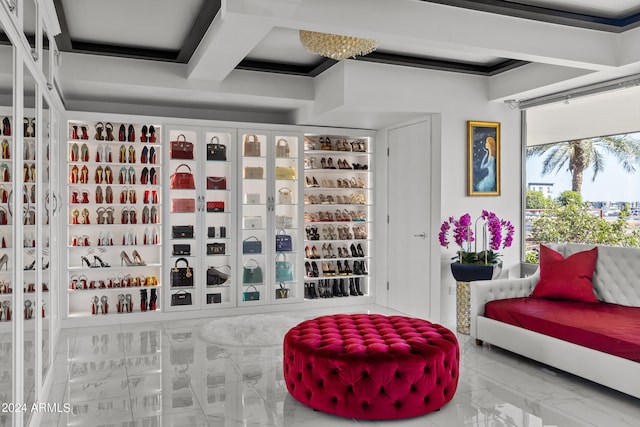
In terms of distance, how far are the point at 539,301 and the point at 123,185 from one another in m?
4.64

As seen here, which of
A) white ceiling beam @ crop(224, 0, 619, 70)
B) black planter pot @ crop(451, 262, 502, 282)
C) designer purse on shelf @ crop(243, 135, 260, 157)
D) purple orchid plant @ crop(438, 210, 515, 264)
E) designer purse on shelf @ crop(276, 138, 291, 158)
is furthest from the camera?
designer purse on shelf @ crop(276, 138, 291, 158)

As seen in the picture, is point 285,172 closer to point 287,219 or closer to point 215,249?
point 287,219

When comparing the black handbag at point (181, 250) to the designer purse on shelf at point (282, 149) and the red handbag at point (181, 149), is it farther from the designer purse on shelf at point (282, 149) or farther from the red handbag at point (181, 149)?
the designer purse on shelf at point (282, 149)

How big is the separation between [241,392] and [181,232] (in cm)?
300

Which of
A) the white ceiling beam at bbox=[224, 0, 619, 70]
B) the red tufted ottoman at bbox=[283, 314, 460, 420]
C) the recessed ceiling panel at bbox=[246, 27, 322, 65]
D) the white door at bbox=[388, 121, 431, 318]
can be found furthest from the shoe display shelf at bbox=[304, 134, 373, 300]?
the red tufted ottoman at bbox=[283, 314, 460, 420]

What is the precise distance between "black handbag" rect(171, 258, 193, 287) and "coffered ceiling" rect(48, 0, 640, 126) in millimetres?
2018

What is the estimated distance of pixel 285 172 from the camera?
6.90 m

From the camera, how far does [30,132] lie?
293cm

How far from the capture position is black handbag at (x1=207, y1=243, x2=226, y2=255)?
654 cm

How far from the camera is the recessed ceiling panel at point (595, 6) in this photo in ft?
13.2

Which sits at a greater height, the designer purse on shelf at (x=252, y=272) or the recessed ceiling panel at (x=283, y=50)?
the recessed ceiling panel at (x=283, y=50)

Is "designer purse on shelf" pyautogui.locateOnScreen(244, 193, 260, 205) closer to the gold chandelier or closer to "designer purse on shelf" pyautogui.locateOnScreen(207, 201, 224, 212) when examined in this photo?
"designer purse on shelf" pyautogui.locateOnScreen(207, 201, 224, 212)

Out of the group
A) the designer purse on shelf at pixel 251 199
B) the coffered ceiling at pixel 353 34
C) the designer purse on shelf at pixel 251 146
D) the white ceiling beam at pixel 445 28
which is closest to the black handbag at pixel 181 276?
the designer purse on shelf at pixel 251 199

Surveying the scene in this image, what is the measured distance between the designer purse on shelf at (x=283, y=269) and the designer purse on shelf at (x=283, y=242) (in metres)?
0.08
